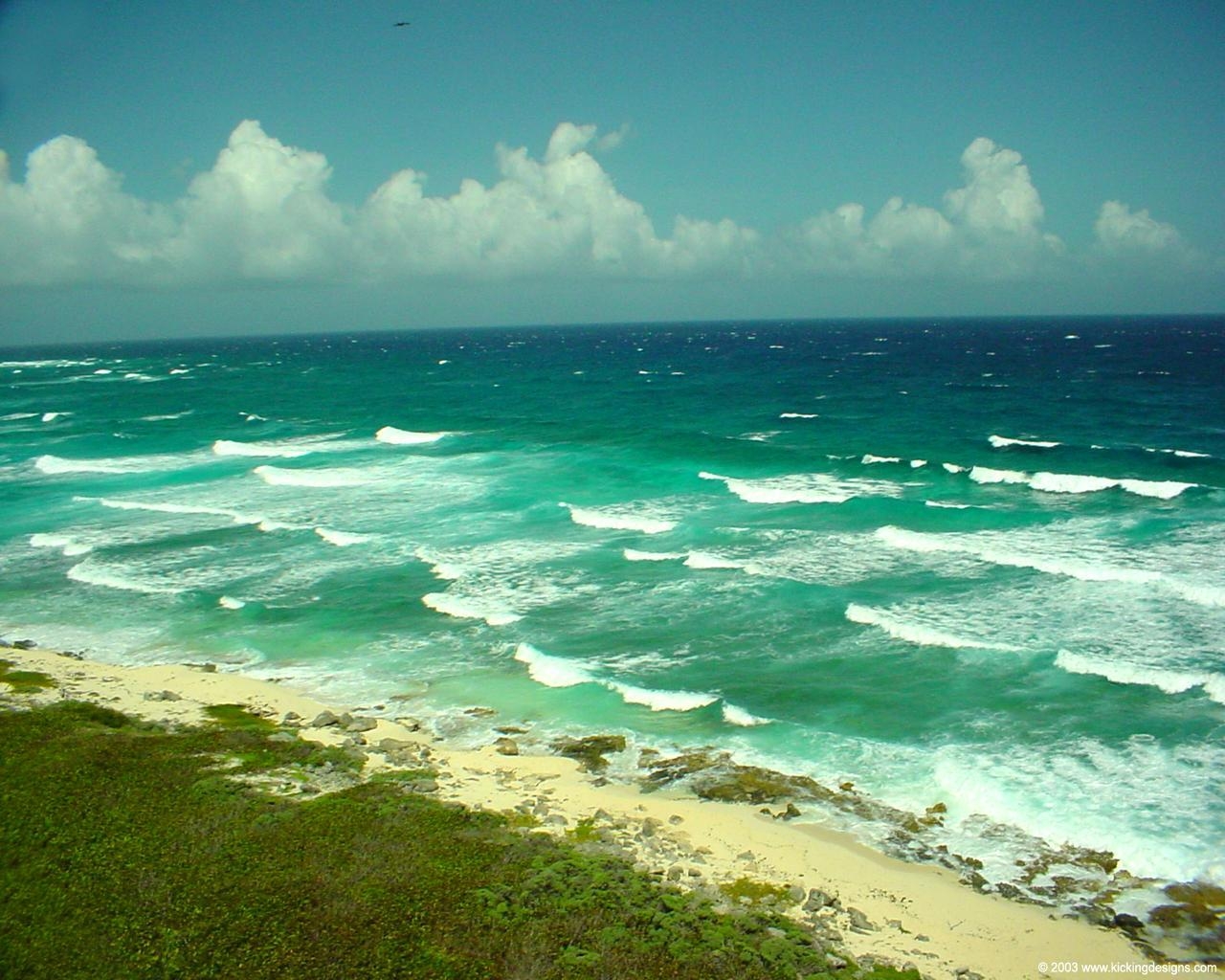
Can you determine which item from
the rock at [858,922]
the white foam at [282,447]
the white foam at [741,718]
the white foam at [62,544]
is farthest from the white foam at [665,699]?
the white foam at [282,447]

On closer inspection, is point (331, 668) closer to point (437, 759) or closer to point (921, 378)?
point (437, 759)

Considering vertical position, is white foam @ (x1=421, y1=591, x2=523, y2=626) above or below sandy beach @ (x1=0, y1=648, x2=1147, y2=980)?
above

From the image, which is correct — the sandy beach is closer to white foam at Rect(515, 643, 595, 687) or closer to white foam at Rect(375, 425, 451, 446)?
white foam at Rect(515, 643, 595, 687)

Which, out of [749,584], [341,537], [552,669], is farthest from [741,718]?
[341,537]

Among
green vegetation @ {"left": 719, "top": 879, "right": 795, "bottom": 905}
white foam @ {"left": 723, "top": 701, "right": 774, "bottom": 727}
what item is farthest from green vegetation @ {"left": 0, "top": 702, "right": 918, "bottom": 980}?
white foam @ {"left": 723, "top": 701, "right": 774, "bottom": 727}

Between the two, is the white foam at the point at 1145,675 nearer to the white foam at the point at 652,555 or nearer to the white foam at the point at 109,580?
the white foam at the point at 652,555
